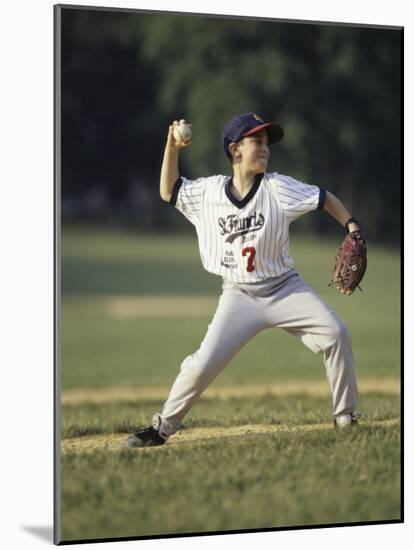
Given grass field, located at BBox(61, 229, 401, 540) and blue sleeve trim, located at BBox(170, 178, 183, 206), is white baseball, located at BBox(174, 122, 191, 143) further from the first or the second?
grass field, located at BBox(61, 229, 401, 540)

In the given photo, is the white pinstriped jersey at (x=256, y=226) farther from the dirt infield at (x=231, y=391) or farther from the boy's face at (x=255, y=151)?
the dirt infield at (x=231, y=391)

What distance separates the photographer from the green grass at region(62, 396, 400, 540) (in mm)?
5047

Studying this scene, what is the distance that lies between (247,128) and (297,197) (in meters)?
0.42

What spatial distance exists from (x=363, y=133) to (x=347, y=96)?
1.41 m

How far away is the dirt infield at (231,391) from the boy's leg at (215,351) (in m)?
3.32

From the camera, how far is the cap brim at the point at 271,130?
5.54 m

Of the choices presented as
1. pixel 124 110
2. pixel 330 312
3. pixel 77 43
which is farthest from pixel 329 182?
pixel 330 312

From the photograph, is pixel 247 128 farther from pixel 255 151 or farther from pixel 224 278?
pixel 224 278

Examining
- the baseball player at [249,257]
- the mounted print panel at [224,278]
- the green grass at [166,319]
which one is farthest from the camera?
the green grass at [166,319]

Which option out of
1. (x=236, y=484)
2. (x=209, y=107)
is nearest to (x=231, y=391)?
(x=236, y=484)

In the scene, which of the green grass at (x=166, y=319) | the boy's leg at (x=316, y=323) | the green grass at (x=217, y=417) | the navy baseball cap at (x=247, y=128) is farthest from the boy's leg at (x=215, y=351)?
the green grass at (x=166, y=319)

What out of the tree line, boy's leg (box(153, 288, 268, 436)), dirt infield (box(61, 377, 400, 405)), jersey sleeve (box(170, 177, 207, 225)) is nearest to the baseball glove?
boy's leg (box(153, 288, 268, 436))

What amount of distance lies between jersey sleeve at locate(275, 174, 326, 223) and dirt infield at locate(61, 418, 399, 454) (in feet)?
3.89

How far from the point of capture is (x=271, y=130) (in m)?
5.59
